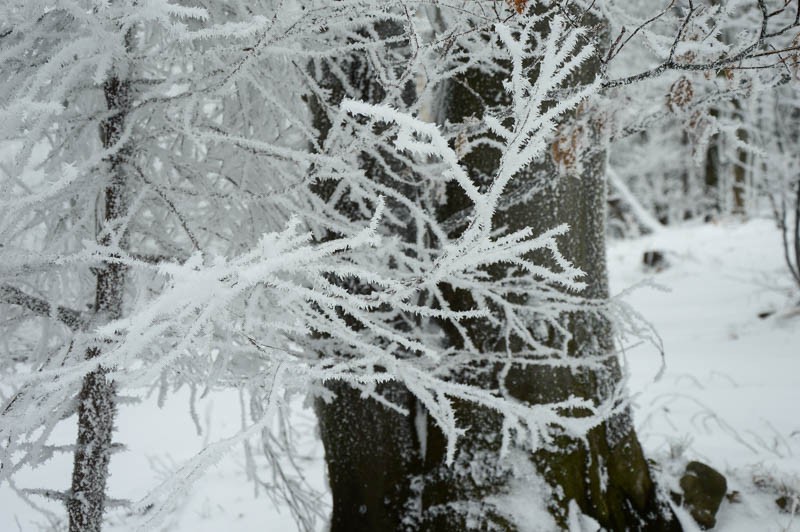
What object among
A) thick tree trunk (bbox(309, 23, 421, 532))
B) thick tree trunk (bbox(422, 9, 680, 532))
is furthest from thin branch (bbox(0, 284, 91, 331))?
thick tree trunk (bbox(422, 9, 680, 532))

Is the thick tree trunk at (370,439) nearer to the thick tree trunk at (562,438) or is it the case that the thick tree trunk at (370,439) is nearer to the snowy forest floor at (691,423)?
→ the thick tree trunk at (562,438)

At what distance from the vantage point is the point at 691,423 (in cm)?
389

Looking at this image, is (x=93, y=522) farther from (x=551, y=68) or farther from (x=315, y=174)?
(x=551, y=68)

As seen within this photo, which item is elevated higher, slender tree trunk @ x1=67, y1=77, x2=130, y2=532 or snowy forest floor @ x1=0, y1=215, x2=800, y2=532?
slender tree trunk @ x1=67, y1=77, x2=130, y2=532

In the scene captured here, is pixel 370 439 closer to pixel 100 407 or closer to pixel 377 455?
pixel 377 455

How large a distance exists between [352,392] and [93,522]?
107 cm

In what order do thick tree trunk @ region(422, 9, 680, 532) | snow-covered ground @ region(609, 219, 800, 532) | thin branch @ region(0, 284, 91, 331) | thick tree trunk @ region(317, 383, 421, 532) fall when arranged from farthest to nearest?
snow-covered ground @ region(609, 219, 800, 532)
thick tree trunk @ region(317, 383, 421, 532)
thick tree trunk @ region(422, 9, 680, 532)
thin branch @ region(0, 284, 91, 331)

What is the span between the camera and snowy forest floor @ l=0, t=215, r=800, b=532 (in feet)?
9.77

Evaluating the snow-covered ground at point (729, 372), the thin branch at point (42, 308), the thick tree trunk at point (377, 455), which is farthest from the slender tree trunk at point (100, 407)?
the snow-covered ground at point (729, 372)

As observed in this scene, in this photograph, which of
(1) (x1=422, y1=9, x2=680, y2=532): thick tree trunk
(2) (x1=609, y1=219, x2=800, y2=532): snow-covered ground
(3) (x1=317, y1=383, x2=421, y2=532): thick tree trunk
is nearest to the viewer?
(1) (x1=422, y1=9, x2=680, y2=532): thick tree trunk

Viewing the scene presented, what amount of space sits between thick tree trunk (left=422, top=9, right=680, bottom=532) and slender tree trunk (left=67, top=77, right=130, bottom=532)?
129cm

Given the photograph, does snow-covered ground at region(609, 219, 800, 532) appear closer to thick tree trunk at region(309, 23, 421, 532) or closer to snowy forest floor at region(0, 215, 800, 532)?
snowy forest floor at region(0, 215, 800, 532)

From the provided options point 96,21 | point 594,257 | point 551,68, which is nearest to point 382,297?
point 551,68

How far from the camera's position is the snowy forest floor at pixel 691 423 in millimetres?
2979
